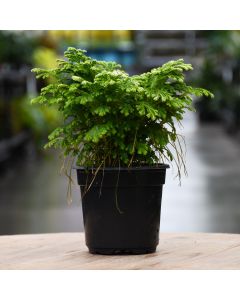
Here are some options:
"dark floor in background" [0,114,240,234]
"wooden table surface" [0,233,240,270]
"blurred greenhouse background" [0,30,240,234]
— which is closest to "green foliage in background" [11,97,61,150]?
"blurred greenhouse background" [0,30,240,234]

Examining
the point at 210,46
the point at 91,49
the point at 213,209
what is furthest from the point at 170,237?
the point at 91,49

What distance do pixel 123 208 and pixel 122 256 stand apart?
0.44 ft

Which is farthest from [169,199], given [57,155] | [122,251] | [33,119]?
[122,251]

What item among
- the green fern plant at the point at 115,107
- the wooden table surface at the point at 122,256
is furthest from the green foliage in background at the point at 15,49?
the green fern plant at the point at 115,107

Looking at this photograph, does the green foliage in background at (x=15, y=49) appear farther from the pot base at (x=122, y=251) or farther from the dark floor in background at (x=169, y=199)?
the pot base at (x=122, y=251)

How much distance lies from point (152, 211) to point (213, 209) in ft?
15.7

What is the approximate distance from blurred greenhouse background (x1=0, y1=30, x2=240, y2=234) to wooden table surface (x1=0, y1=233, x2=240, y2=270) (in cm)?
330

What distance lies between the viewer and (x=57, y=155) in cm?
1251

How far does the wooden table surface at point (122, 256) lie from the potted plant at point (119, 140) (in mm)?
76

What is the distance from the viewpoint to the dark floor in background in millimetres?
6250

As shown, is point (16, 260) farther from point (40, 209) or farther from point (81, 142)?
point (40, 209)

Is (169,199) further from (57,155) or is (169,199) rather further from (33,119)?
(57,155)

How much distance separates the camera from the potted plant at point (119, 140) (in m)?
2.29

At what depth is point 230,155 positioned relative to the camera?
1193 cm
